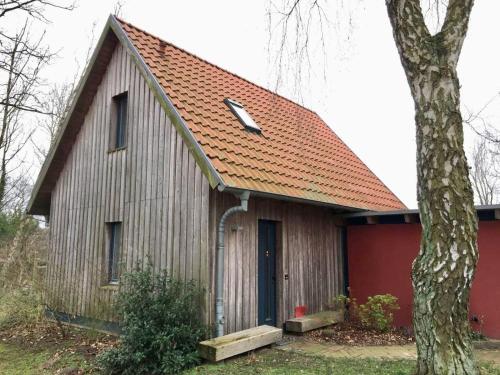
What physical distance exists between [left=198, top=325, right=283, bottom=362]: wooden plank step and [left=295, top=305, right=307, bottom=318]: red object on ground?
163 cm

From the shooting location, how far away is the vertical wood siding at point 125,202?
23.3 feet

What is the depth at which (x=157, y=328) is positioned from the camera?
611cm

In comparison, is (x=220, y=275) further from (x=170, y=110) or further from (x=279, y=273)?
(x=170, y=110)

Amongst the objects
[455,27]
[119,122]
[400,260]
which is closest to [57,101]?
[119,122]

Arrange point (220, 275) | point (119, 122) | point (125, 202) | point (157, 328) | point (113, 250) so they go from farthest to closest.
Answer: point (119, 122) → point (113, 250) → point (125, 202) → point (220, 275) → point (157, 328)

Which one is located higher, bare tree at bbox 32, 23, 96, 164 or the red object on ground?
bare tree at bbox 32, 23, 96, 164

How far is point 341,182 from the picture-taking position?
10383 millimetres

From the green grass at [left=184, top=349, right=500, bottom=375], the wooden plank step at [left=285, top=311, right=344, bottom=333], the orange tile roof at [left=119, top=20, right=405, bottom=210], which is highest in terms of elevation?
the orange tile roof at [left=119, top=20, right=405, bottom=210]

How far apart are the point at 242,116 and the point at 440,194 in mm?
5609

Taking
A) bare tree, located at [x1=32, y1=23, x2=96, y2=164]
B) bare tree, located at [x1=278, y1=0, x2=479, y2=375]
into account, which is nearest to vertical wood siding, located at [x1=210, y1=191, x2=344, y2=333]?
bare tree, located at [x1=278, y1=0, x2=479, y2=375]

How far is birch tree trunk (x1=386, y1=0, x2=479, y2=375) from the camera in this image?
4.00 m

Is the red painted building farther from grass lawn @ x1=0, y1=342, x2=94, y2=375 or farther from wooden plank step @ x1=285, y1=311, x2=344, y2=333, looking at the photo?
grass lawn @ x1=0, y1=342, x2=94, y2=375

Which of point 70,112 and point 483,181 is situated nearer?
point 70,112

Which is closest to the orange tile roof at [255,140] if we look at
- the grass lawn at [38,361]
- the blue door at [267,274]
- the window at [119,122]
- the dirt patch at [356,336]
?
the blue door at [267,274]
